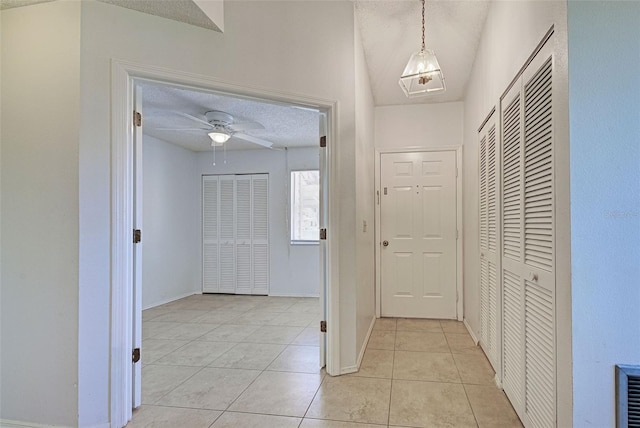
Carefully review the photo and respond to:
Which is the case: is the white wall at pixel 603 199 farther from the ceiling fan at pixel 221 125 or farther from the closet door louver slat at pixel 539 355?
the ceiling fan at pixel 221 125

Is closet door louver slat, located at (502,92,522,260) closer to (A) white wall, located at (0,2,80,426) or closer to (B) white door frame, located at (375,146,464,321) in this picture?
(B) white door frame, located at (375,146,464,321)

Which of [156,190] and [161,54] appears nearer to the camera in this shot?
[161,54]

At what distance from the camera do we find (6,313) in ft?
6.07

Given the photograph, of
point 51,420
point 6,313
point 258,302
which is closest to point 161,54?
point 6,313

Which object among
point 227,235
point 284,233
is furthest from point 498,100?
point 227,235

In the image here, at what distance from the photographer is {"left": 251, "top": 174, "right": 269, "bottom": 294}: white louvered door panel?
5.73 meters

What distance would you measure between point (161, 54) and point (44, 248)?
1.20 m

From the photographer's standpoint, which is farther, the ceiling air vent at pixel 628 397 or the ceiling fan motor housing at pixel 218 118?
the ceiling fan motor housing at pixel 218 118

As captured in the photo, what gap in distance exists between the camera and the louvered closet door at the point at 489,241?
2439 millimetres

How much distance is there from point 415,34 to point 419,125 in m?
1.33

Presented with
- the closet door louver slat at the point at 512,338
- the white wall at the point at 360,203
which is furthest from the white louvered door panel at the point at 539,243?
the white wall at the point at 360,203

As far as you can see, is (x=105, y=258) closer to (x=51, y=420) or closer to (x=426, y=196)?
(x=51, y=420)

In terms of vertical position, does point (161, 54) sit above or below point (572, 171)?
above

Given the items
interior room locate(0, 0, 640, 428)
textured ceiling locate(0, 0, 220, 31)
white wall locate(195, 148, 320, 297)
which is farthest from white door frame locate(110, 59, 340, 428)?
white wall locate(195, 148, 320, 297)
